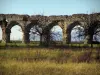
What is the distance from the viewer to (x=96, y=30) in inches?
1121

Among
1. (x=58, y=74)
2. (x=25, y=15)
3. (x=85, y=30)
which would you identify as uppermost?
(x=25, y=15)

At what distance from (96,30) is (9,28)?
15508 mm

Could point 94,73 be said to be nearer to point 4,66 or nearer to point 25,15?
point 4,66

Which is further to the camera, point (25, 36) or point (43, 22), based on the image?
point (25, 36)

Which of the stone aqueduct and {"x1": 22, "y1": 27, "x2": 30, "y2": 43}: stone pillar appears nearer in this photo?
the stone aqueduct

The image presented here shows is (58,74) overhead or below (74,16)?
below

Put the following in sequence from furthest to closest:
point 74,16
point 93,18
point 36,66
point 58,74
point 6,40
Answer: point 6,40 < point 74,16 < point 93,18 < point 36,66 < point 58,74

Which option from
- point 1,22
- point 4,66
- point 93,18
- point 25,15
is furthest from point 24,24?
point 4,66

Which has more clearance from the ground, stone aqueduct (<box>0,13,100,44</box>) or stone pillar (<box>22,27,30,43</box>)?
stone aqueduct (<box>0,13,100,44</box>)

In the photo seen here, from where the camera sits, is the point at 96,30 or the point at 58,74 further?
the point at 96,30

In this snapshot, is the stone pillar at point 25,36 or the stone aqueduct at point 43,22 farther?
the stone pillar at point 25,36

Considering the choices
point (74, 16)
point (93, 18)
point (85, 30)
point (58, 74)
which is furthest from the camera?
point (74, 16)

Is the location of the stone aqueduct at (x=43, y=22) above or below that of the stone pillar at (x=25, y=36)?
above

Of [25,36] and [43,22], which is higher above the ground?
[43,22]
